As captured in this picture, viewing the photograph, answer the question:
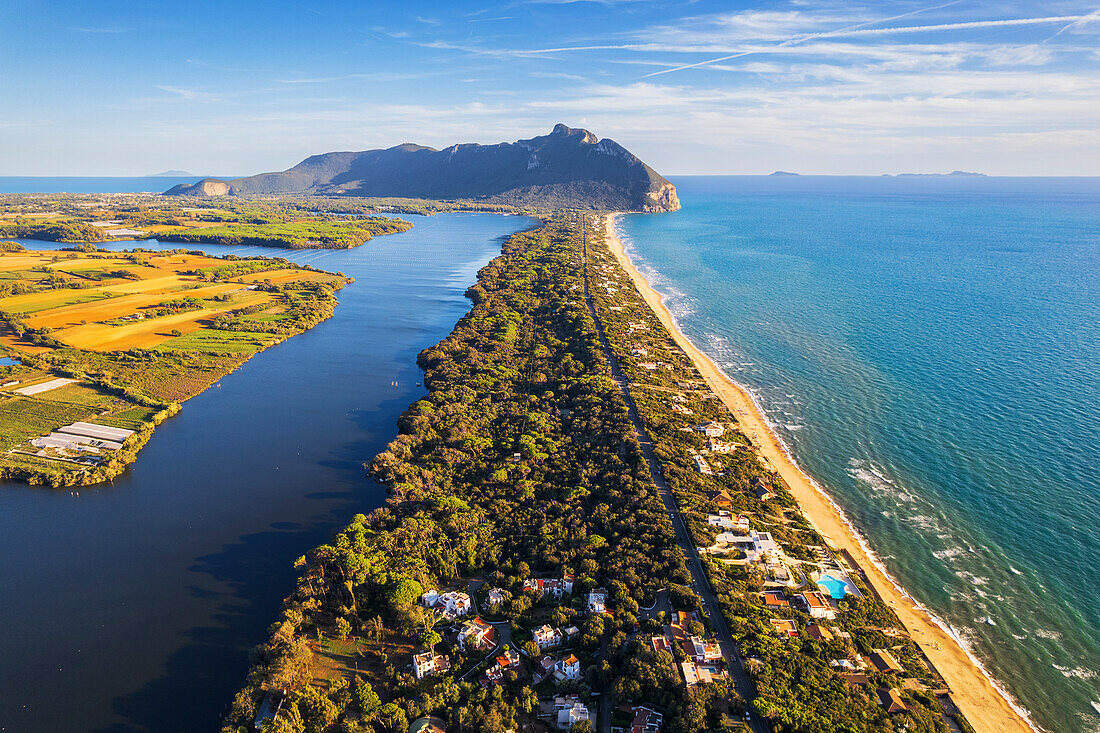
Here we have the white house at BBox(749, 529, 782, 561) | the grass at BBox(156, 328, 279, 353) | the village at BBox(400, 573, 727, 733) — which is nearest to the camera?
the village at BBox(400, 573, 727, 733)

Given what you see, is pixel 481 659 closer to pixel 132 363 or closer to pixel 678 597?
pixel 678 597

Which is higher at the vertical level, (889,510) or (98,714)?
(889,510)

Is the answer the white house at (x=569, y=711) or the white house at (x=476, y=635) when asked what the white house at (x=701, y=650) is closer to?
the white house at (x=569, y=711)

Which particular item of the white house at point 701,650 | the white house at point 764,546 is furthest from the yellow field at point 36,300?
the white house at point 764,546

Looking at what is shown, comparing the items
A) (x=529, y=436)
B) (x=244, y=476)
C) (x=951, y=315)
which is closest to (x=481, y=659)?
(x=529, y=436)

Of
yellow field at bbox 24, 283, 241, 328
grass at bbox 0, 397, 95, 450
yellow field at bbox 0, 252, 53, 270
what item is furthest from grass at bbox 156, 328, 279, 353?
yellow field at bbox 0, 252, 53, 270

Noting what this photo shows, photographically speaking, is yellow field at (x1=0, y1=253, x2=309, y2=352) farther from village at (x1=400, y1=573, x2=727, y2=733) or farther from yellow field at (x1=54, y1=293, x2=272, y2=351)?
village at (x1=400, y1=573, x2=727, y2=733)

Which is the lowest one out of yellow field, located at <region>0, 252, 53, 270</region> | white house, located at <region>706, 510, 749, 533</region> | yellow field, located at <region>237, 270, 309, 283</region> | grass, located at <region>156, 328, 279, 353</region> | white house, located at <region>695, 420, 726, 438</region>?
white house, located at <region>706, 510, 749, 533</region>
